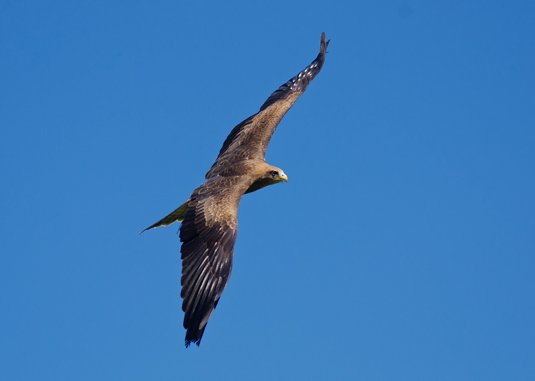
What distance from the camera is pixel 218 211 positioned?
13945mm

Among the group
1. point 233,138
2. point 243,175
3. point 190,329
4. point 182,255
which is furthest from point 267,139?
point 190,329

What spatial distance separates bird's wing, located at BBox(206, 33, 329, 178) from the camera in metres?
16.2

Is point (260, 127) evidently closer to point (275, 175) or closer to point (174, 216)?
point (275, 175)

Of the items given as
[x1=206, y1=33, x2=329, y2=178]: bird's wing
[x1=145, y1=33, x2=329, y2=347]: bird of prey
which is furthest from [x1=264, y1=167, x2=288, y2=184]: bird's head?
[x1=206, y1=33, x2=329, y2=178]: bird's wing

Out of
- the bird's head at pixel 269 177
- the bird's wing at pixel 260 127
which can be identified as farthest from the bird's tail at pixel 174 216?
the bird's head at pixel 269 177

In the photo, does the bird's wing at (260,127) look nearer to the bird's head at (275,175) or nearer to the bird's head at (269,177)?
the bird's head at (269,177)

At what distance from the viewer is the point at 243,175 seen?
599 inches

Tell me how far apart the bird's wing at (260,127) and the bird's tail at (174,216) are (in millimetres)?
893

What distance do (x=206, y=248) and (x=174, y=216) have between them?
1.83 m

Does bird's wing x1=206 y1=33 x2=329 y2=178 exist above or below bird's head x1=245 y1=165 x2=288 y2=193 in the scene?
above

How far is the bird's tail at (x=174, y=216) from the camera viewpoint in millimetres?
14821

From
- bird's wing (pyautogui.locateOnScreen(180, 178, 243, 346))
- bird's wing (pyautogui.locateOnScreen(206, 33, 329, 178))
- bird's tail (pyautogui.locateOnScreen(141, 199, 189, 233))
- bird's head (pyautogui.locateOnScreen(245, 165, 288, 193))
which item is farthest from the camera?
bird's wing (pyautogui.locateOnScreen(206, 33, 329, 178))

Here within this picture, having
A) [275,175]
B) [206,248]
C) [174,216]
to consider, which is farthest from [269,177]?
[206,248]

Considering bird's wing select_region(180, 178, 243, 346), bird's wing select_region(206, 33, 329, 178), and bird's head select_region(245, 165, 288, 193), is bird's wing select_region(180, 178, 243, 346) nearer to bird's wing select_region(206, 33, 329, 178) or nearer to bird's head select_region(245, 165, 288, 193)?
bird's head select_region(245, 165, 288, 193)
